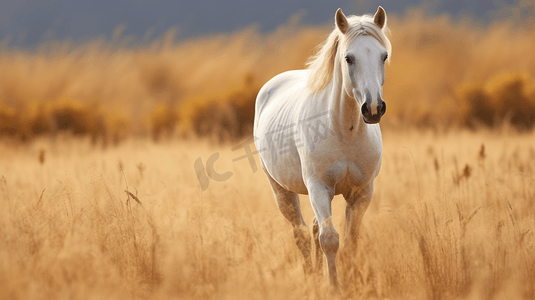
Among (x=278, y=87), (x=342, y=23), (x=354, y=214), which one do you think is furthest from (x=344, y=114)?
A: (x=278, y=87)

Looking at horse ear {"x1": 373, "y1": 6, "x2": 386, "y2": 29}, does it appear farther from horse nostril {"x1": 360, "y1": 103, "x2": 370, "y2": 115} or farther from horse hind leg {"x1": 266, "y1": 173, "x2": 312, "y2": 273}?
horse hind leg {"x1": 266, "y1": 173, "x2": 312, "y2": 273}

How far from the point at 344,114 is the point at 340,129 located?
104mm

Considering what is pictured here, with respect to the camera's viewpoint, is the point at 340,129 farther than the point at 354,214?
No

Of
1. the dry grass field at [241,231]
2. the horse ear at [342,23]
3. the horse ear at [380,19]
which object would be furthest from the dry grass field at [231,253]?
the horse ear at [342,23]

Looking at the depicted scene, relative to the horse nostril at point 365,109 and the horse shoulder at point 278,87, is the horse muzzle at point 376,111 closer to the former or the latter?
the horse nostril at point 365,109

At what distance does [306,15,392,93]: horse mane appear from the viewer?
2746mm

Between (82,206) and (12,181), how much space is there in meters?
2.68

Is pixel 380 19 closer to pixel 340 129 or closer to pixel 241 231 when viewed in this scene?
pixel 340 129

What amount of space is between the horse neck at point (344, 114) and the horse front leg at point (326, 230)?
405 mm

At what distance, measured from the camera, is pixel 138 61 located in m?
17.2

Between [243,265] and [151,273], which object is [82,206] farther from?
[243,265]

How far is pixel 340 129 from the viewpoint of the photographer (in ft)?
9.58

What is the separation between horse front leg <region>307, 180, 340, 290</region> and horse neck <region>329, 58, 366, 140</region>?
405mm

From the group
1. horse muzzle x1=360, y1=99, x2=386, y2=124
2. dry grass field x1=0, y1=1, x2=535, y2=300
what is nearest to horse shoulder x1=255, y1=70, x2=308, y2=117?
dry grass field x1=0, y1=1, x2=535, y2=300
